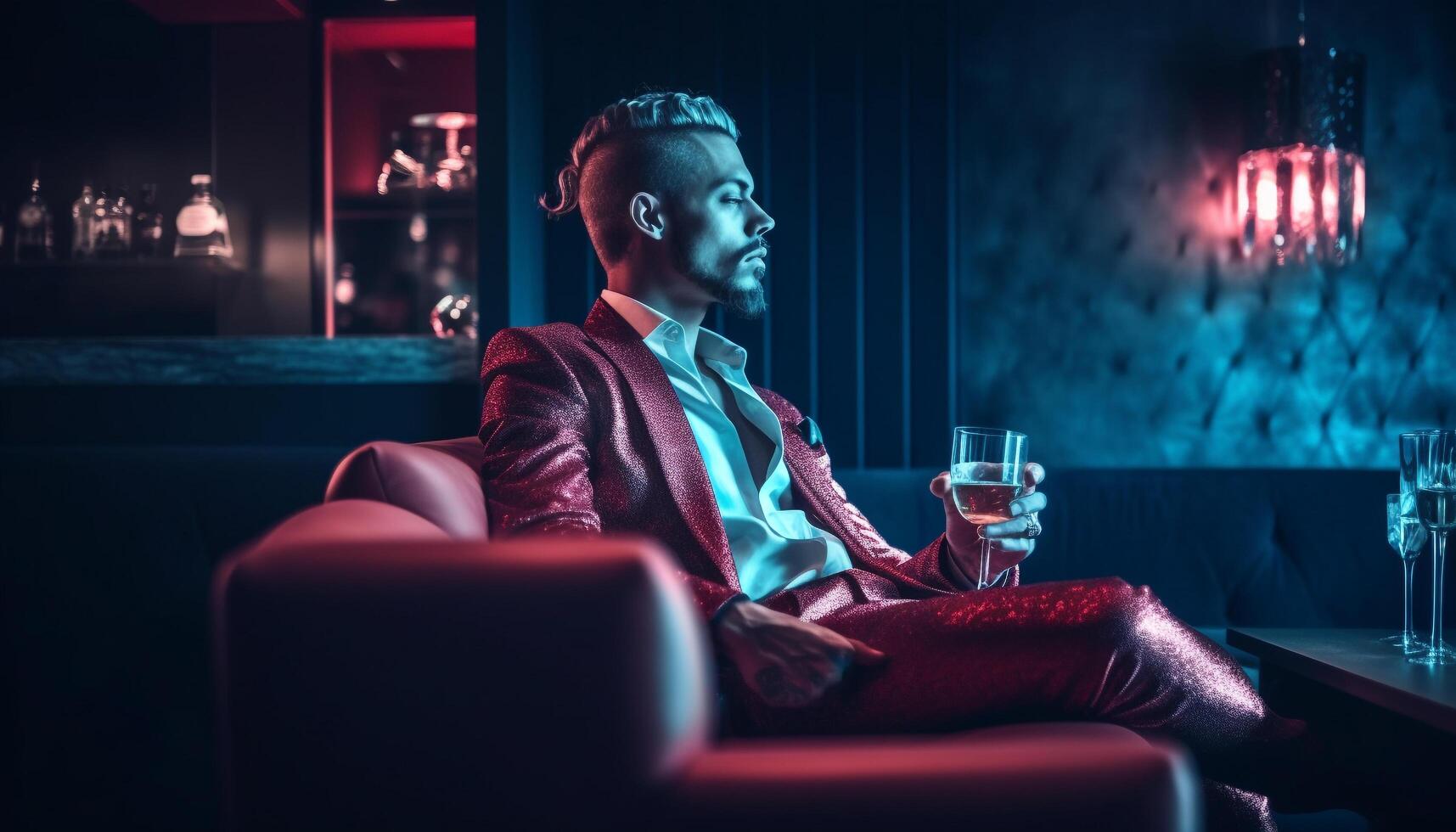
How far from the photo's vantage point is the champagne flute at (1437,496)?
4.20 ft

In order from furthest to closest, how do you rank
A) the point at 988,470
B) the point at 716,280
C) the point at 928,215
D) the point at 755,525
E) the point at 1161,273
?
the point at 1161,273, the point at 928,215, the point at 716,280, the point at 755,525, the point at 988,470

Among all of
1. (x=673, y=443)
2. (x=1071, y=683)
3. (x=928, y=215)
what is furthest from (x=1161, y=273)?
(x=1071, y=683)

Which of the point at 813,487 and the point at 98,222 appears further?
the point at 98,222

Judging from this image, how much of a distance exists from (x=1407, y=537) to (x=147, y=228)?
4339 millimetres

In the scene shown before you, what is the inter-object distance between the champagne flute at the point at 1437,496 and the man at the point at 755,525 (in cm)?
43

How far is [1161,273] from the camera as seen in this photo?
2.82 m

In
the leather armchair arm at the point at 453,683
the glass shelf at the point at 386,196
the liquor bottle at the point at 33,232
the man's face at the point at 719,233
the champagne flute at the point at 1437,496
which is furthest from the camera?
the glass shelf at the point at 386,196

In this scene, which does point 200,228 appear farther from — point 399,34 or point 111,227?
point 399,34

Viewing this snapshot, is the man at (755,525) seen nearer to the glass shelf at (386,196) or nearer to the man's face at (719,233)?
the man's face at (719,233)

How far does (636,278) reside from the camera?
1585 mm

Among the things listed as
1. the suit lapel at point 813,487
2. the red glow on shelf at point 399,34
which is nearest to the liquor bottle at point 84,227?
the red glow on shelf at point 399,34

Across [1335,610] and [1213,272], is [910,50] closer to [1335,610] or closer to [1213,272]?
[1213,272]

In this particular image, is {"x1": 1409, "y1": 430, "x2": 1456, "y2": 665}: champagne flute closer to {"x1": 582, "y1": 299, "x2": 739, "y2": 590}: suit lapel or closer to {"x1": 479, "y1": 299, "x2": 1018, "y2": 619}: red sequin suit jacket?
{"x1": 479, "y1": 299, "x2": 1018, "y2": 619}: red sequin suit jacket

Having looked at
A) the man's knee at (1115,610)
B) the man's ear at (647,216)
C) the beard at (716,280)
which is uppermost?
the man's ear at (647,216)
